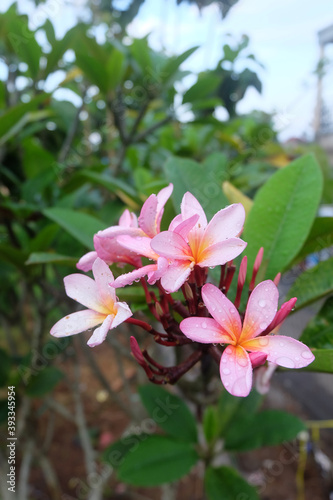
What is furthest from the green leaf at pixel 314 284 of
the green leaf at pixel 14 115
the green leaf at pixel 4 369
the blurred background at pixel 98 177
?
the green leaf at pixel 4 369

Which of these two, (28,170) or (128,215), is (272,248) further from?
(28,170)

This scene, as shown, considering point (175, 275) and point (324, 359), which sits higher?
point (175, 275)

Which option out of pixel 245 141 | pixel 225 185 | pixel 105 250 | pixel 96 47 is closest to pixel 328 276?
pixel 225 185

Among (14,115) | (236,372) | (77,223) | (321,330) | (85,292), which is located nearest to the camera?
(236,372)

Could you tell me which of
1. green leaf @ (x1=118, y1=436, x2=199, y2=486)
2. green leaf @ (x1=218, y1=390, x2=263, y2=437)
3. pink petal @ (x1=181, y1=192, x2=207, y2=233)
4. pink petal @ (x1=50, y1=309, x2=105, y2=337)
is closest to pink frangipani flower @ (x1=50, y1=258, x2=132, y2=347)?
pink petal @ (x1=50, y1=309, x2=105, y2=337)

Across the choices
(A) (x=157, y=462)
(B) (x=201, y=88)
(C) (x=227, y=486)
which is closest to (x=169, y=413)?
(A) (x=157, y=462)

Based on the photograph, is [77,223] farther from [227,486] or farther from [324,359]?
[227,486]

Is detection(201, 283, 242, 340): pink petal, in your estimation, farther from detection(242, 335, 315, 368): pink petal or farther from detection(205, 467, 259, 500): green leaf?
detection(205, 467, 259, 500): green leaf
